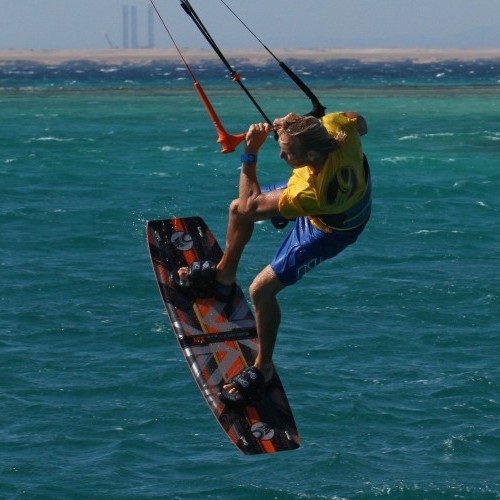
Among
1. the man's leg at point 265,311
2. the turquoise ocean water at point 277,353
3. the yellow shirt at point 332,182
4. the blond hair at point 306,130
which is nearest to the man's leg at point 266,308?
the man's leg at point 265,311

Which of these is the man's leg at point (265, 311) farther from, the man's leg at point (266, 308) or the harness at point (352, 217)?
the harness at point (352, 217)

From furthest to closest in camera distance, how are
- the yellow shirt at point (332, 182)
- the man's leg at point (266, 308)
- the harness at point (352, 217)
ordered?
the man's leg at point (266, 308), the harness at point (352, 217), the yellow shirt at point (332, 182)

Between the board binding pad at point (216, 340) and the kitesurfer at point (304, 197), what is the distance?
30.1 inches

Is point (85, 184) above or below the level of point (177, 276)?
below

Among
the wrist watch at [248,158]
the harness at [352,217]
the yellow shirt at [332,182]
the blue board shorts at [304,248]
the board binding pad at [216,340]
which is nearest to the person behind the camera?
the yellow shirt at [332,182]

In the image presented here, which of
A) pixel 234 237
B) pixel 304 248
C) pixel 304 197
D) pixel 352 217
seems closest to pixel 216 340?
pixel 234 237

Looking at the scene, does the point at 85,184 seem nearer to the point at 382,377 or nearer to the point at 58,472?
the point at 382,377

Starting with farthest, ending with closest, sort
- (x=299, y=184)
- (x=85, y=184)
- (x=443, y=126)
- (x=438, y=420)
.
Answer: (x=443, y=126)
(x=85, y=184)
(x=438, y=420)
(x=299, y=184)

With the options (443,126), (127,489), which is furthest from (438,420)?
(443,126)

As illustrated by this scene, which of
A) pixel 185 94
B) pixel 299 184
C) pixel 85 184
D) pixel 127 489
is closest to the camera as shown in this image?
pixel 299 184

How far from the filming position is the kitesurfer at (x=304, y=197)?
11.1 meters

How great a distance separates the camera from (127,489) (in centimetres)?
1628

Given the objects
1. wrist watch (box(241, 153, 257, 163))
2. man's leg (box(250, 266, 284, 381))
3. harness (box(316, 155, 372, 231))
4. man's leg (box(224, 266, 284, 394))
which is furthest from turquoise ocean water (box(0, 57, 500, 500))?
wrist watch (box(241, 153, 257, 163))

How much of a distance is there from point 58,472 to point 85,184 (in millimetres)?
25907
